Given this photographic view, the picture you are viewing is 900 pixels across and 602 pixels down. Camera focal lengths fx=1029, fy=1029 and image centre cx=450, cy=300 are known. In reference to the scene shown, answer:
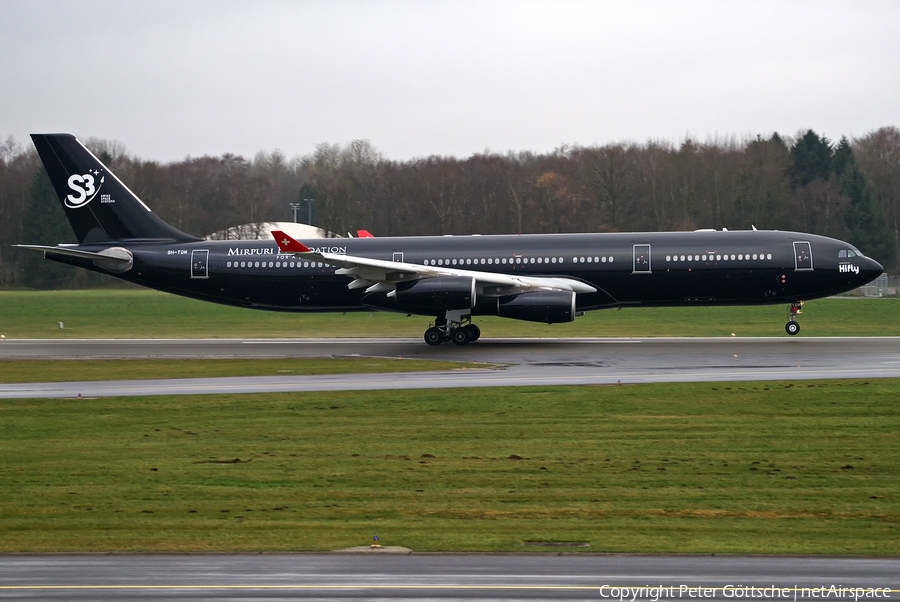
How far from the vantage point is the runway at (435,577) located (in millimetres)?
9758

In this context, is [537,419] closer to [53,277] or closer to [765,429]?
[765,429]

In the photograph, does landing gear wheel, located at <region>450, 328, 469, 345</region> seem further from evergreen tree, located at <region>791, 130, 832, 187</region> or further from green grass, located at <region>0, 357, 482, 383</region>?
evergreen tree, located at <region>791, 130, 832, 187</region>

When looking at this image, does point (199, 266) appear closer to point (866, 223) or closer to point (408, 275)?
point (408, 275)

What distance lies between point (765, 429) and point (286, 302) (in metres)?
22.8

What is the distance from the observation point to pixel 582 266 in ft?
119

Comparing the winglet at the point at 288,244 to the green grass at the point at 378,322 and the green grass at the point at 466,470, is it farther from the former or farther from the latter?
the green grass at the point at 466,470

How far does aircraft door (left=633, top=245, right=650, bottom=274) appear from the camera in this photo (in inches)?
1403

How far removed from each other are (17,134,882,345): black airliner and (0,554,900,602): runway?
23167 mm

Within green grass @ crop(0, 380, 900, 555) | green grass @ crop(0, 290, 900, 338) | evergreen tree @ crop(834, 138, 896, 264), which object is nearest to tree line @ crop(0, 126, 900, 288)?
evergreen tree @ crop(834, 138, 896, 264)

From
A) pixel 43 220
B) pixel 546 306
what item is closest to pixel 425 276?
pixel 546 306

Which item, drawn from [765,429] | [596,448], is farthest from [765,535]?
[765,429]

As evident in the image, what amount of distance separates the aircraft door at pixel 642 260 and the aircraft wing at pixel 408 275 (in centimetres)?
169

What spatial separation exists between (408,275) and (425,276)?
0.59 m

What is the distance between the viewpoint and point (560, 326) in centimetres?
4609
